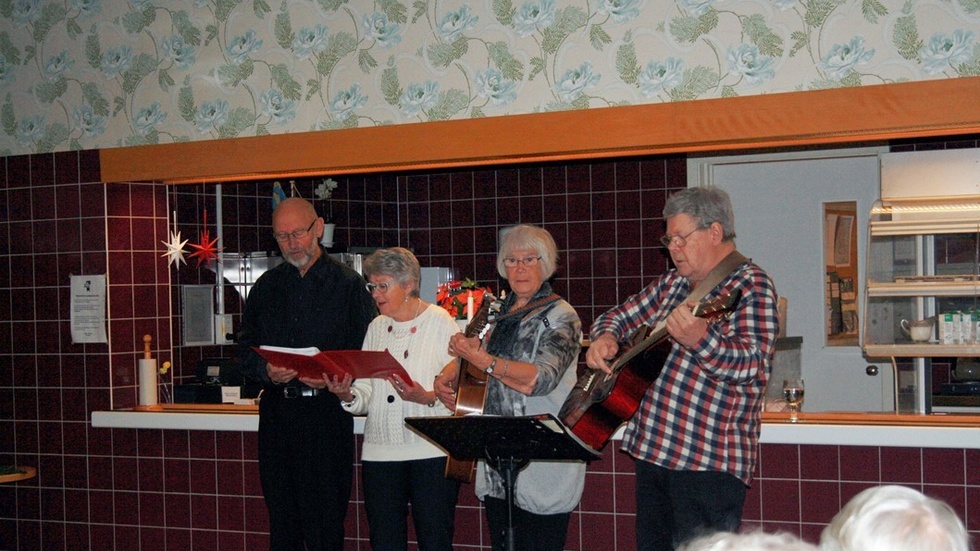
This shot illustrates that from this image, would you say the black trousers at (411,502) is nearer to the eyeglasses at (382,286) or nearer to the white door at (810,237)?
the eyeglasses at (382,286)

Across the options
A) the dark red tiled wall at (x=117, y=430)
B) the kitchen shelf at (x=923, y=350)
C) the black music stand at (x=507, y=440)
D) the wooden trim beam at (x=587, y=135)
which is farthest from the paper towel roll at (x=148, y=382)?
the kitchen shelf at (x=923, y=350)

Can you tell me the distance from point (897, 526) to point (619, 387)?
1873 mm

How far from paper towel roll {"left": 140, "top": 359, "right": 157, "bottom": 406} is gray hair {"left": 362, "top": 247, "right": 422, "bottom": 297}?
1.81m

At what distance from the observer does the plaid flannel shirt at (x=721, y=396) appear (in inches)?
118

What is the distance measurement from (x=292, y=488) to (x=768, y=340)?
2106 millimetres

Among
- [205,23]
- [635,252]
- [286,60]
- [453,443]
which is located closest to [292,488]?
[453,443]

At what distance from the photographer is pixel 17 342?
5.56 m

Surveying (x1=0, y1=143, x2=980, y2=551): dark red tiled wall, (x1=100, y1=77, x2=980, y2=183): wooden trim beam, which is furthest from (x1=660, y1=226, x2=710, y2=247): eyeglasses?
(x1=0, y1=143, x2=980, y2=551): dark red tiled wall

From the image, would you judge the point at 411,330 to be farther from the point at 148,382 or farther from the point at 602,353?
the point at 148,382

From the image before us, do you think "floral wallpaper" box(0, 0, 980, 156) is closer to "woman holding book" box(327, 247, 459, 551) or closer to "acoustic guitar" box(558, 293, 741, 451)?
"woman holding book" box(327, 247, 459, 551)

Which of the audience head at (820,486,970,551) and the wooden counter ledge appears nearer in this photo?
the audience head at (820,486,970,551)

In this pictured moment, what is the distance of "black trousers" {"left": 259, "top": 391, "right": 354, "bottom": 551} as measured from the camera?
14.2 ft

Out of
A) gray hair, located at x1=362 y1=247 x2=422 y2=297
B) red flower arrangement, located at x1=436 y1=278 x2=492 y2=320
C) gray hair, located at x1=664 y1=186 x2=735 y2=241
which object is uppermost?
gray hair, located at x1=664 y1=186 x2=735 y2=241

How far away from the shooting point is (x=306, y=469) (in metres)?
4.32
